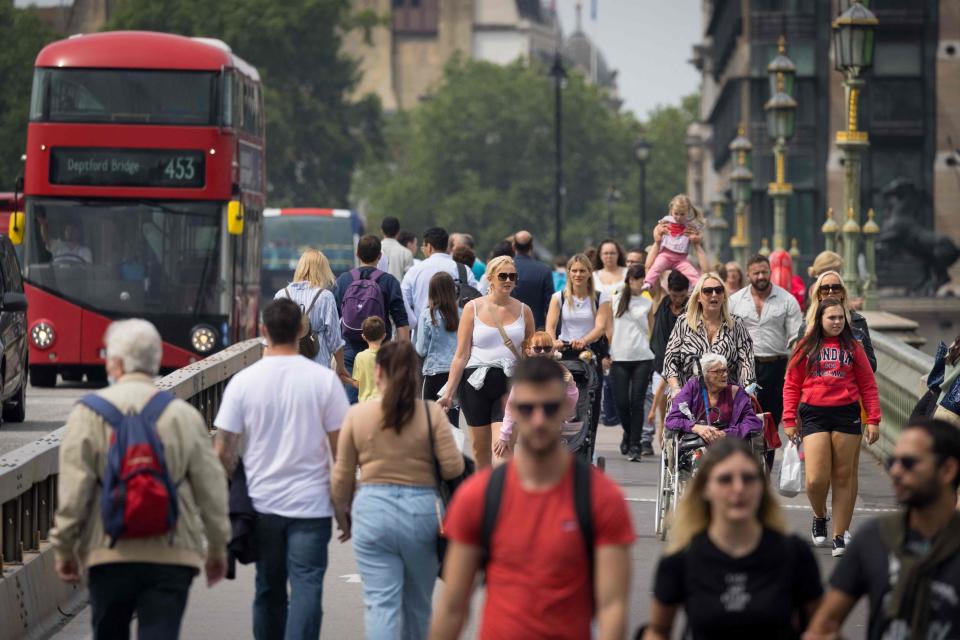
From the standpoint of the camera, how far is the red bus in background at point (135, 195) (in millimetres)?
24328

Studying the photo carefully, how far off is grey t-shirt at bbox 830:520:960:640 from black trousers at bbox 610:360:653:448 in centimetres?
1163

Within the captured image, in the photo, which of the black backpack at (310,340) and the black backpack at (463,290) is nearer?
the black backpack at (310,340)

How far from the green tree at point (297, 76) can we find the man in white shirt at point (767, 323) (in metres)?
58.4

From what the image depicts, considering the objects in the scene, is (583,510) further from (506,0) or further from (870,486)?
(506,0)

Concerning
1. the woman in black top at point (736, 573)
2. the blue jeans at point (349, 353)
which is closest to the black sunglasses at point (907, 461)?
the woman in black top at point (736, 573)

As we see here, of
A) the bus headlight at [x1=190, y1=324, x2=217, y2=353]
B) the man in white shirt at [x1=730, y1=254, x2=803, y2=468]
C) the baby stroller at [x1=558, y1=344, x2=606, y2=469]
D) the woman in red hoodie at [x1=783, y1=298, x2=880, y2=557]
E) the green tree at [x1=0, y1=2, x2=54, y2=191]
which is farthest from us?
the green tree at [x1=0, y1=2, x2=54, y2=191]

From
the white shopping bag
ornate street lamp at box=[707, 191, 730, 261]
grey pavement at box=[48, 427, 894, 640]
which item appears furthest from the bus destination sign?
ornate street lamp at box=[707, 191, 730, 261]

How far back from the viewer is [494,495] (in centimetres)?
593

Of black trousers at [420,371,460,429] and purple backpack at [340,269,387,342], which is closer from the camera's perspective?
black trousers at [420,371,460,429]

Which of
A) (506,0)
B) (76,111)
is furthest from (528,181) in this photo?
(76,111)

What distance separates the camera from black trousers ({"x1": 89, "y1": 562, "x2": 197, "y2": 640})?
706cm

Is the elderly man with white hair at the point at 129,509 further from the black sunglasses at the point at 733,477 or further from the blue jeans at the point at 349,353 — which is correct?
the blue jeans at the point at 349,353

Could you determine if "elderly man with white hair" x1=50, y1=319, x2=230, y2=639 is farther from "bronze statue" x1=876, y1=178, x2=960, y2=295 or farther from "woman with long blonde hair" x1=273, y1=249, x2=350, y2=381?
Answer: "bronze statue" x1=876, y1=178, x2=960, y2=295

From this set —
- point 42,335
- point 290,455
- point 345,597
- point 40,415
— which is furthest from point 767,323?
point 42,335
